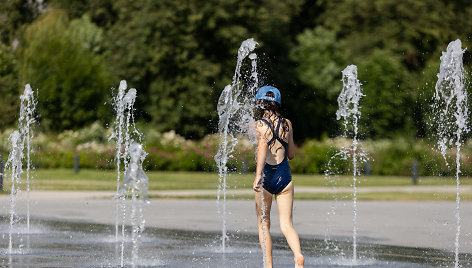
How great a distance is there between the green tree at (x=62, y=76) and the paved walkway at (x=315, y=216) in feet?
94.9

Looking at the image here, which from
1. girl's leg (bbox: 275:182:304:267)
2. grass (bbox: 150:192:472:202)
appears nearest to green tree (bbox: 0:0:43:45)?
grass (bbox: 150:192:472:202)

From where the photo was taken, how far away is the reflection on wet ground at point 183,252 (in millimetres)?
10398

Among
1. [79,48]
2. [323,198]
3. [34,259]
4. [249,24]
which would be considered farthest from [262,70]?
[34,259]

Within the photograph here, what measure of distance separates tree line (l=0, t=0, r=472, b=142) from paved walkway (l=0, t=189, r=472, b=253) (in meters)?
28.8

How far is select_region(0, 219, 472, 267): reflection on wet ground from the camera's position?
34.1 ft

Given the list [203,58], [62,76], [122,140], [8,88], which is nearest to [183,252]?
[122,140]

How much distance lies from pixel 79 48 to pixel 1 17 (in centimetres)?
1232

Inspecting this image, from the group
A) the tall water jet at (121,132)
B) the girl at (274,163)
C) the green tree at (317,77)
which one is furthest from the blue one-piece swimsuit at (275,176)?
the green tree at (317,77)

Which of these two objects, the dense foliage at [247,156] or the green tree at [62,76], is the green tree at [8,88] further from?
the dense foliage at [247,156]

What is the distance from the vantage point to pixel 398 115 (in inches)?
2104

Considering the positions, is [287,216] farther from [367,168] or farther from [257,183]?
[367,168]

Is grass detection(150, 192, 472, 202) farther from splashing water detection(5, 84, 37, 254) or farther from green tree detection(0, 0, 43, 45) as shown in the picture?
green tree detection(0, 0, 43, 45)

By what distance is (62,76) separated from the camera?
52156 mm

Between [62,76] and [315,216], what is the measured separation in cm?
3648
